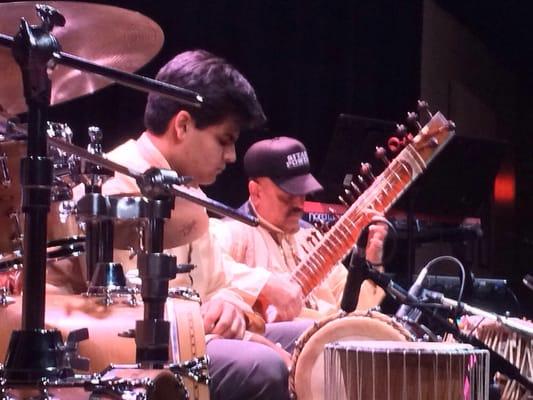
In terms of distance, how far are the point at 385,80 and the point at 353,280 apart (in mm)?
2736

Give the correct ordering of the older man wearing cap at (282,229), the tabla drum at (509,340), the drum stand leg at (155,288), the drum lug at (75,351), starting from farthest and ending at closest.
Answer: the older man wearing cap at (282,229)
the tabla drum at (509,340)
the drum stand leg at (155,288)
the drum lug at (75,351)

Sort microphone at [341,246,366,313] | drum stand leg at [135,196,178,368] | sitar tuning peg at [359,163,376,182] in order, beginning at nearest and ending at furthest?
drum stand leg at [135,196,178,368] → microphone at [341,246,366,313] → sitar tuning peg at [359,163,376,182]

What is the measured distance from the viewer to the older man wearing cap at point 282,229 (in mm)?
3375

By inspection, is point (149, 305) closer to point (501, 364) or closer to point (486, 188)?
point (501, 364)

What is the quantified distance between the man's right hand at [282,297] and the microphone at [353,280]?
326 mm

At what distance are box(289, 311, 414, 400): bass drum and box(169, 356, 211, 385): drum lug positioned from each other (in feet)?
2.54

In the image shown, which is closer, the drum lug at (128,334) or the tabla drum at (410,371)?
the drum lug at (128,334)

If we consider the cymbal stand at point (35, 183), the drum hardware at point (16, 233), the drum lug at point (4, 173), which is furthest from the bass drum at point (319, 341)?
the cymbal stand at point (35, 183)

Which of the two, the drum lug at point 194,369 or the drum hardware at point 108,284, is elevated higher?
the drum hardware at point 108,284

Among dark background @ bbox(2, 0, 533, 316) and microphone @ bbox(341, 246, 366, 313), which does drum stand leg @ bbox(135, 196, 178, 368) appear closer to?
dark background @ bbox(2, 0, 533, 316)

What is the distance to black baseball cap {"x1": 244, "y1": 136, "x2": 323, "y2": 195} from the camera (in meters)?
3.56

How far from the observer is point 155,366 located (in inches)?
63.8

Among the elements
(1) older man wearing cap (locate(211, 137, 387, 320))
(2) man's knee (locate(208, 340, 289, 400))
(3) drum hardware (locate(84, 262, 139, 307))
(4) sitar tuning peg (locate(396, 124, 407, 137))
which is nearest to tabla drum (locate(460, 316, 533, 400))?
(1) older man wearing cap (locate(211, 137, 387, 320))

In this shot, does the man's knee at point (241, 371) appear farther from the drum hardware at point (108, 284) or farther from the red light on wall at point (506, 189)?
the red light on wall at point (506, 189)
